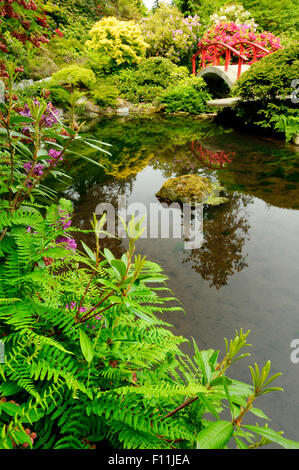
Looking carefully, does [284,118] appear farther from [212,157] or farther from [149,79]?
[149,79]

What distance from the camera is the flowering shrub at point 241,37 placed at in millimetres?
11691

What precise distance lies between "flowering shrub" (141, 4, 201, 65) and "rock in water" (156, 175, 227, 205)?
17.8m

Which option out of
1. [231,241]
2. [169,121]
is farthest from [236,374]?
[169,121]

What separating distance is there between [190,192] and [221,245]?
1.51 m

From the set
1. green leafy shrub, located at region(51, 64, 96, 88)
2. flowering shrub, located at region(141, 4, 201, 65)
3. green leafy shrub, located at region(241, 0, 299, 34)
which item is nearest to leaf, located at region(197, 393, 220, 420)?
green leafy shrub, located at region(51, 64, 96, 88)

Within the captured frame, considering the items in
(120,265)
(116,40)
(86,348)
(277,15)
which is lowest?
(86,348)

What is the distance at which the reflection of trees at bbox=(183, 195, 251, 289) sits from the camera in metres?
3.15

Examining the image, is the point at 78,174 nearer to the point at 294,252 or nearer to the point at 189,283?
the point at 189,283

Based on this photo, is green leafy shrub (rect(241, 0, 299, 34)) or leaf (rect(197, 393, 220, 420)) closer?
leaf (rect(197, 393, 220, 420))

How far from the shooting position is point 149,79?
1582 cm

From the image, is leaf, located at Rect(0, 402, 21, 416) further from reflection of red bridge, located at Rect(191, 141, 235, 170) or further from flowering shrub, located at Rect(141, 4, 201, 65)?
Result: flowering shrub, located at Rect(141, 4, 201, 65)

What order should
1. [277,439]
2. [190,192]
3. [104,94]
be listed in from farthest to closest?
1. [104,94]
2. [190,192]
3. [277,439]

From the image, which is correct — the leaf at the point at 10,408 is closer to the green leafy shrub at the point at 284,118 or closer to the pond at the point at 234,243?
the pond at the point at 234,243

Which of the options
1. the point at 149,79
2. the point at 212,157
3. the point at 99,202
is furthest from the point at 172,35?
the point at 99,202
